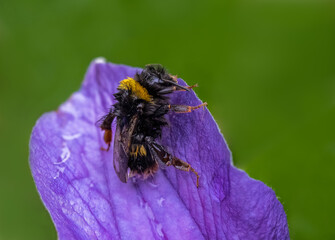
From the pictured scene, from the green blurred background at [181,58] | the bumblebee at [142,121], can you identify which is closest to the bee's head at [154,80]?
the bumblebee at [142,121]

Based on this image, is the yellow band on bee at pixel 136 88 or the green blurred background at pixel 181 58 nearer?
the yellow band on bee at pixel 136 88

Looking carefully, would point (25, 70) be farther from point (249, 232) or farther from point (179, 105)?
point (249, 232)

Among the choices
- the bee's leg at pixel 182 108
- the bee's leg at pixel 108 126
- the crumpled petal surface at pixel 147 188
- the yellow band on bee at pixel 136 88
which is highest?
the yellow band on bee at pixel 136 88

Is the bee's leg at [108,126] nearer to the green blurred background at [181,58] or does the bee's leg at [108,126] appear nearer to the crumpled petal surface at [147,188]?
the crumpled petal surface at [147,188]

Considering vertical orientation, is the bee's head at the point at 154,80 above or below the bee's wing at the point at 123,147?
above

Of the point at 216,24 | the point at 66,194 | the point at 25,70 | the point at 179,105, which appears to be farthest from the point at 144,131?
the point at 25,70

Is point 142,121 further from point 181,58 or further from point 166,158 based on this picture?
point 181,58
